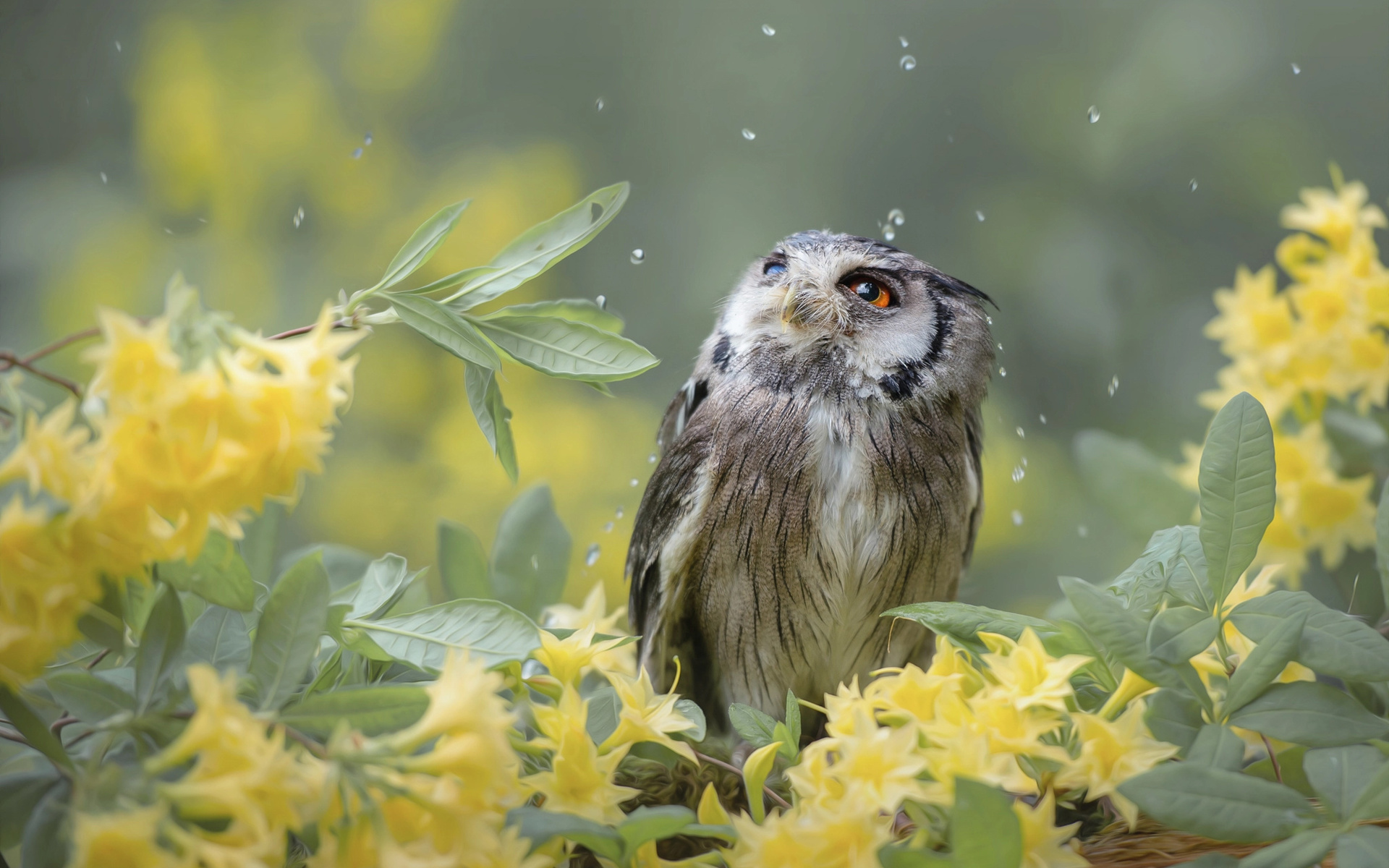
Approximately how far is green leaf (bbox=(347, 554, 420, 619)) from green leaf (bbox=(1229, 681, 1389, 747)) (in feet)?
1.77

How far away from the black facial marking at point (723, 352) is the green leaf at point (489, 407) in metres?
0.37

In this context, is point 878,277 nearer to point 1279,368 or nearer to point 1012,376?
point 1279,368

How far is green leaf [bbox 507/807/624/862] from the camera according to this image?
521mm

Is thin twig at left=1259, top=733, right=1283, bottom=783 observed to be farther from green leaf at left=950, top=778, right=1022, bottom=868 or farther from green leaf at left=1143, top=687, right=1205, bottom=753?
green leaf at left=950, top=778, right=1022, bottom=868

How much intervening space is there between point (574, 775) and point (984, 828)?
0.26 metres

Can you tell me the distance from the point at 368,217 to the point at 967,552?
136 cm

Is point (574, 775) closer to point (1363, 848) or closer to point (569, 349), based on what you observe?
point (569, 349)

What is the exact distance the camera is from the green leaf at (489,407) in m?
0.70

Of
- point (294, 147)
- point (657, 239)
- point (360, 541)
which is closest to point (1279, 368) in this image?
point (657, 239)

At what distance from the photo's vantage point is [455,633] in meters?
0.62

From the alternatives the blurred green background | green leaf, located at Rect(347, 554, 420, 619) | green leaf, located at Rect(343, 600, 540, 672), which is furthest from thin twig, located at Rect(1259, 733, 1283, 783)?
the blurred green background

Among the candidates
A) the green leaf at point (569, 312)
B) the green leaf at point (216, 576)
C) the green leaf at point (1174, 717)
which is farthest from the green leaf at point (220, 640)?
the green leaf at point (1174, 717)

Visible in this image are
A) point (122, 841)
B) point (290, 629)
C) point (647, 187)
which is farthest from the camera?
point (647, 187)

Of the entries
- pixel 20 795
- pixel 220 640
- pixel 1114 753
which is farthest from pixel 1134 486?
pixel 20 795
